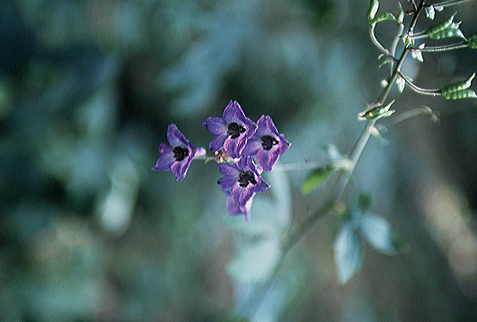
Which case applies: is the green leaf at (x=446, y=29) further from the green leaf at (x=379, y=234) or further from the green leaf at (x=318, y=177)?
the green leaf at (x=379, y=234)

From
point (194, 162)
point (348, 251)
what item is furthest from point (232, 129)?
point (194, 162)

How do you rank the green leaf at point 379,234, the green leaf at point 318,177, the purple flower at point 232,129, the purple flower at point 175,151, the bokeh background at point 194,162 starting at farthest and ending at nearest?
the bokeh background at point 194,162
the green leaf at point 379,234
the green leaf at point 318,177
the purple flower at point 175,151
the purple flower at point 232,129

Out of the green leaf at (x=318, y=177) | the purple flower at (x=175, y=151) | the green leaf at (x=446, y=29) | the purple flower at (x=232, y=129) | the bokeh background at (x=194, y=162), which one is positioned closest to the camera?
Answer: the green leaf at (x=446, y=29)

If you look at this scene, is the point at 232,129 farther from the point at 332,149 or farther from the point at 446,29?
the point at 446,29

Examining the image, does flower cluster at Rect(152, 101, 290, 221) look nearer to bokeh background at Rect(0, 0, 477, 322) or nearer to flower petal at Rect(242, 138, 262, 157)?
flower petal at Rect(242, 138, 262, 157)

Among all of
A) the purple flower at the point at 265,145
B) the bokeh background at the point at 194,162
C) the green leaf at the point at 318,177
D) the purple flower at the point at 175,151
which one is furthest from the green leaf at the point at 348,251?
the purple flower at the point at 175,151

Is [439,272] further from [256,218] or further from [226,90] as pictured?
[226,90]

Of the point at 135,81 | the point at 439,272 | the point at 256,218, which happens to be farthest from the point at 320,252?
the point at 135,81

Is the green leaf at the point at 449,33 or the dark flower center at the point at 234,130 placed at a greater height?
the green leaf at the point at 449,33
